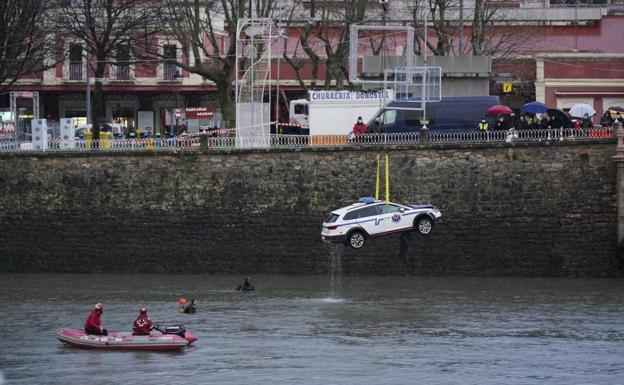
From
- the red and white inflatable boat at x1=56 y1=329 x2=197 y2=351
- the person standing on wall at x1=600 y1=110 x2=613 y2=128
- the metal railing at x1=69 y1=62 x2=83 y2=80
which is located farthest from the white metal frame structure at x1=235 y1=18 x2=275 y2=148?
the metal railing at x1=69 y1=62 x2=83 y2=80

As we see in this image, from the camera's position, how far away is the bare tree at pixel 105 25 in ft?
219

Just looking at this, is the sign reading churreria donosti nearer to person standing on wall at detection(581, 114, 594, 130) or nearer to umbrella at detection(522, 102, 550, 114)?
umbrella at detection(522, 102, 550, 114)

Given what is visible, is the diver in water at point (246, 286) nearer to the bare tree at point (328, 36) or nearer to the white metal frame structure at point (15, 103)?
the white metal frame structure at point (15, 103)

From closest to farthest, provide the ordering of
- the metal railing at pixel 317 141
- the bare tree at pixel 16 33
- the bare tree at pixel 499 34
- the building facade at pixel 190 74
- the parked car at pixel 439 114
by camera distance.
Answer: the metal railing at pixel 317 141 → the parked car at pixel 439 114 → the bare tree at pixel 16 33 → the bare tree at pixel 499 34 → the building facade at pixel 190 74

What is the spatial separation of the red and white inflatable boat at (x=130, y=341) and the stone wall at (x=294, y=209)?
13320 millimetres

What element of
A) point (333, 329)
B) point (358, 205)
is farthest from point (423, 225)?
point (333, 329)

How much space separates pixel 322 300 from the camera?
1967 inches

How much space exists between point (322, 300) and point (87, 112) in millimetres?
28321

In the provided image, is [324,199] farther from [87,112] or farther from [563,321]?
[87,112]

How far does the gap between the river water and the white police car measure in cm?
166

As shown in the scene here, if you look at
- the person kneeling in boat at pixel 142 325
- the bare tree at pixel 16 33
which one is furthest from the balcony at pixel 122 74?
the person kneeling in boat at pixel 142 325

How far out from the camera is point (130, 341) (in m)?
42.6

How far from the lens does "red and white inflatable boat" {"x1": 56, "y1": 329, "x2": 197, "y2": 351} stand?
1672 inches

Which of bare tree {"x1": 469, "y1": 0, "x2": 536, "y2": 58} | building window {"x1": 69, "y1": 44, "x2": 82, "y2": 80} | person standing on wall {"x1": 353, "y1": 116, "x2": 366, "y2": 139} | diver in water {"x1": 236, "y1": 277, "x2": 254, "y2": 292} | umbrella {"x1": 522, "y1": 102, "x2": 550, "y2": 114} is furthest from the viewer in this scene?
bare tree {"x1": 469, "y1": 0, "x2": 536, "y2": 58}
